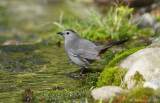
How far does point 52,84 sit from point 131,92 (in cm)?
186

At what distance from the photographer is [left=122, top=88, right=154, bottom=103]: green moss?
Result: 3.71m

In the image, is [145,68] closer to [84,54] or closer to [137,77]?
[137,77]

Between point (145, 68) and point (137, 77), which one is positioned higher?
point (145, 68)

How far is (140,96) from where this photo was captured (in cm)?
373

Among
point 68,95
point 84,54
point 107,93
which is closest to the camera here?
point 107,93

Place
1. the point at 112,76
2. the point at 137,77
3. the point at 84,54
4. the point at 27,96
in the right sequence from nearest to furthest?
the point at 137,77
the point at 27,96
the point at 112,76
the point at 84,54

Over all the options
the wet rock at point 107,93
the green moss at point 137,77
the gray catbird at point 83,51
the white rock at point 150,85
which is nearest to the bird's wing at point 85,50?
the gray catbird at point 83,51

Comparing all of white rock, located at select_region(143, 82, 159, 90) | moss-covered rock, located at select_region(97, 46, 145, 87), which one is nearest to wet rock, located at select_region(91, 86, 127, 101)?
white rock, located at select_region(143, 82, 159, 90)

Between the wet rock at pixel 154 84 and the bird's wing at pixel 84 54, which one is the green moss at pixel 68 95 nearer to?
the bird's wing at pixel 84 54

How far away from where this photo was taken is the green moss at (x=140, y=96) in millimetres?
3707

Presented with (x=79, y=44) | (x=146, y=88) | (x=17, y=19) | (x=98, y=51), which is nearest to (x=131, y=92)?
(x=146, y=88)

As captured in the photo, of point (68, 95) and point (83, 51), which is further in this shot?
point (83, 51)

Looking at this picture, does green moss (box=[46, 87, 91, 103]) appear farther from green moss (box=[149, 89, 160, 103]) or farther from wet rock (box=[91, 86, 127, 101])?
green moss (box=[149, 89, 160, 103])

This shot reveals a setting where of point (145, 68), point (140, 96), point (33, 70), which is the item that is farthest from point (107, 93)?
point (33, 70)
